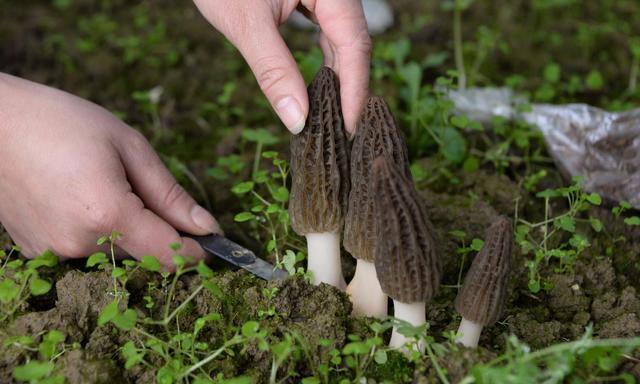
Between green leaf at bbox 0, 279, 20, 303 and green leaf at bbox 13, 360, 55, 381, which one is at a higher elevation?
green leaf at bbox 0, 279, 20, 303

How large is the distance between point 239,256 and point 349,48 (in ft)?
2.61

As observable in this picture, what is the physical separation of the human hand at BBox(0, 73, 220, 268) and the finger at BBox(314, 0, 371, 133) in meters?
0.70

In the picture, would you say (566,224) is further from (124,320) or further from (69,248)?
(69,248)

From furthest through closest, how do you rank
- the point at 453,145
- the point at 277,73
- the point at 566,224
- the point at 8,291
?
the point at 453,145
the point at 566,224
the point at 277,73
the point at 8,291

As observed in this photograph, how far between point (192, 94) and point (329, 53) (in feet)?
5.65

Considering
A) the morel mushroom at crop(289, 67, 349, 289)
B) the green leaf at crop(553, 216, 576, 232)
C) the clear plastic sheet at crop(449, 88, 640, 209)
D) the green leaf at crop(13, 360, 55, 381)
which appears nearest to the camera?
the green leaf at crop(13, 360, 55, 381)

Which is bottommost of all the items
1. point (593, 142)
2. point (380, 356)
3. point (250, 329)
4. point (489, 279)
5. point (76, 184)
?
point (380, 356)

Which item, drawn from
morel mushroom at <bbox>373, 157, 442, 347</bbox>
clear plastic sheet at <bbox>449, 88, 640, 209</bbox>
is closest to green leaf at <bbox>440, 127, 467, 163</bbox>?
clear plastic sheet at <bbox>449, 88, 640, 209</bbox>

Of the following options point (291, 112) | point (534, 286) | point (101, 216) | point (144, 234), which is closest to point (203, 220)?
point (144, 234)

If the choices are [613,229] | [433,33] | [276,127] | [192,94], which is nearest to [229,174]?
[276,127]

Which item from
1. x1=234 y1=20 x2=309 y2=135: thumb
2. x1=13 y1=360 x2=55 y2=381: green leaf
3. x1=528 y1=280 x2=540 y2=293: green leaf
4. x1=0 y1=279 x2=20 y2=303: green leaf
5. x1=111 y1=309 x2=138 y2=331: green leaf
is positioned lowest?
x1=528 y1=280 x2=540 y2=293: green leaf

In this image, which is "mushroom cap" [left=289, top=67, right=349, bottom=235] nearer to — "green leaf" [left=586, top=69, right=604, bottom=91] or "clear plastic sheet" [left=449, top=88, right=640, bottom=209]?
"clear plastic sheet" [left=449, top=88, right=640, bottom=209]

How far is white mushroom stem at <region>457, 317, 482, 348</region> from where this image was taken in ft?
6.64

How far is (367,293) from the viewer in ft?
7.30
